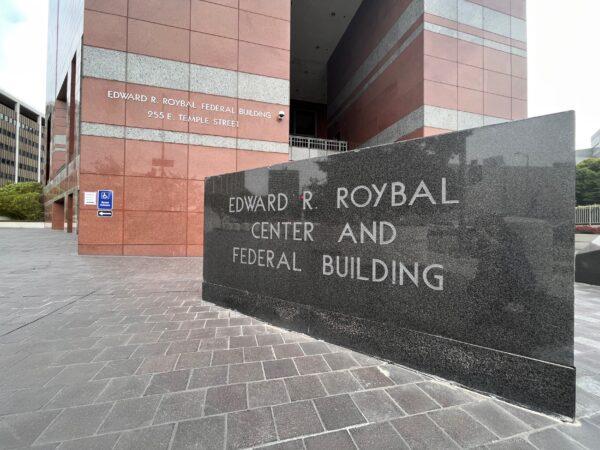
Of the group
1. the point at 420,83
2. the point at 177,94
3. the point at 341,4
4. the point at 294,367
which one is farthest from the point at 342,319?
the point at 341,4

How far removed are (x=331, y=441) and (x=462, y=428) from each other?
0.94m

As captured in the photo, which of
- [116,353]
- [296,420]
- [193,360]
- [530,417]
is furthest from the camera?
[116,353]

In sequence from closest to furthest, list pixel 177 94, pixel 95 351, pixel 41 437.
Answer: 1. pixel 41 437
2. pixel 95 351
3. pixel 177 94

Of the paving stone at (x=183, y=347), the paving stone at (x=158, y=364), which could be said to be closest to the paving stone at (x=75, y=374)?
the paving stone at (x=158, y=364)

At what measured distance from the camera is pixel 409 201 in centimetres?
279

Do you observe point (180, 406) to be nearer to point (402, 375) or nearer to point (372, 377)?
point (372, 377)

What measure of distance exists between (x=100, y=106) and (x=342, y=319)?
12.4 metres

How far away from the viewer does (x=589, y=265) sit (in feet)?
23.6

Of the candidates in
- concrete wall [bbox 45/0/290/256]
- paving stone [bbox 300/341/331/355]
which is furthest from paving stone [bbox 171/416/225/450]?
concrete wall [bbox 45/0/290/256]

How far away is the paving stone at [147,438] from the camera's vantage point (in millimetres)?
1724

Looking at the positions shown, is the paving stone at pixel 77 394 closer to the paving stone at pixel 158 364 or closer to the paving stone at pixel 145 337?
the paving stone at pixel 158 364

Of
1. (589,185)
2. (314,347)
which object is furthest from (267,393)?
(589,185)

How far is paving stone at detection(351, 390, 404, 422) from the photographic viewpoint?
203cm

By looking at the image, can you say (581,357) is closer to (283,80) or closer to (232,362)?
(232,362)
